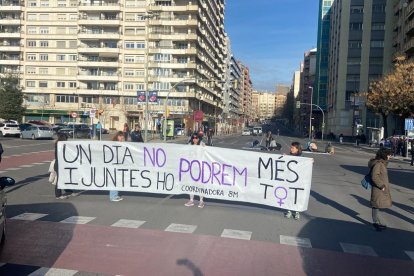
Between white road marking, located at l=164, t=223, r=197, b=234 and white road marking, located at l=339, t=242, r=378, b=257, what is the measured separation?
2.54 metres

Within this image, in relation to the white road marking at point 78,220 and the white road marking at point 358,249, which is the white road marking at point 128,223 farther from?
the white road marking at point 358,249

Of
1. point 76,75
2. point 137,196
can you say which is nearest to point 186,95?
point 76,75

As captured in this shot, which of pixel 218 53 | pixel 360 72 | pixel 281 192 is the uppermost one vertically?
pixel 218 53

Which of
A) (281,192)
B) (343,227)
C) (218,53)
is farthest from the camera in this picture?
(218,53)

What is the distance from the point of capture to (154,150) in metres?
10.1

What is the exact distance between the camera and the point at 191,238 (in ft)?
23.6

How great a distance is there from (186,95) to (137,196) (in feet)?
218

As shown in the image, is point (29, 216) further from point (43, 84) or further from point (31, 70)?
point (31, 70)

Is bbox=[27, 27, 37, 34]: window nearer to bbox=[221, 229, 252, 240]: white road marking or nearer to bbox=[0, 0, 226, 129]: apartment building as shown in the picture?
bbox=[0, 0, 226, 129]: apartment building

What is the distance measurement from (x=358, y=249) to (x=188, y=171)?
4084mm

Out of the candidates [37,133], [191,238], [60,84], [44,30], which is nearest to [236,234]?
[191,238]

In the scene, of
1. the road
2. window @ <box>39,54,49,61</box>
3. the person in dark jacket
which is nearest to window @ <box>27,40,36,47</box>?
window @ <box>39,54,49,61</box>

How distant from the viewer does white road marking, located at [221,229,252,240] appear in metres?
7.39

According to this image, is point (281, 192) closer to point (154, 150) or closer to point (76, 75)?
point (154, 150)
